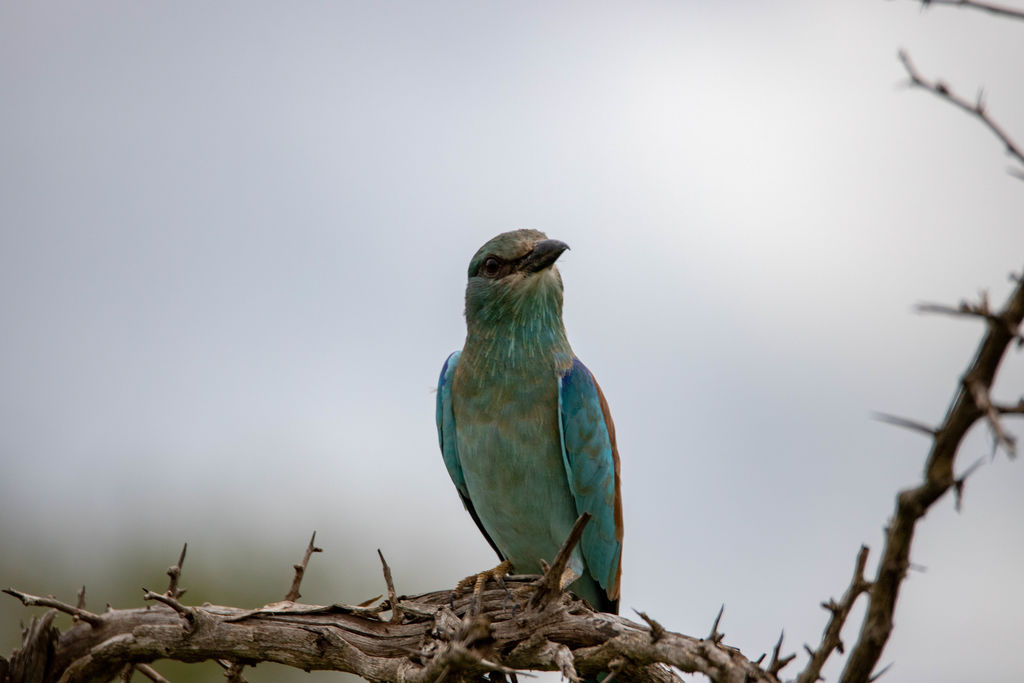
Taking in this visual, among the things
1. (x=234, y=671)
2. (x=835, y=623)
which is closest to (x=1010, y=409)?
(x=835, y=623)

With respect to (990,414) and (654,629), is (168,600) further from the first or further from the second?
(990,414)

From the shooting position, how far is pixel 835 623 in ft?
8.49

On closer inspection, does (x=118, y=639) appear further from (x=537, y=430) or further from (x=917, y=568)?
(x=917, y=568)

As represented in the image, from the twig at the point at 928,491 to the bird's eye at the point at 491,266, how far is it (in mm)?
3804

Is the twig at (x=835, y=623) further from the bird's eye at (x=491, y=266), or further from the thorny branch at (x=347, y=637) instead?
the bird's eye at (x=491, y=266)

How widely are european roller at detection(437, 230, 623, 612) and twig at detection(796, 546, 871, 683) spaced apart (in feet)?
Answer: 8.97

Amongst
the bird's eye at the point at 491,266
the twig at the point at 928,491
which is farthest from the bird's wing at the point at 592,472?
the twig at the point at 928,491

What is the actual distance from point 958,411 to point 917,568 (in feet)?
1.29

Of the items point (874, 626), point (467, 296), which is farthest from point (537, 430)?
point (874, 626)

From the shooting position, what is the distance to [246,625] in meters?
4.14

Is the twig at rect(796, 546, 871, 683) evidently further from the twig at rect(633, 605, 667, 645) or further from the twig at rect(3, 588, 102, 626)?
the twig at rect(3, 588, 102, 626)

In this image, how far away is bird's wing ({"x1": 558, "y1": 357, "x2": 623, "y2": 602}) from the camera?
5.42 metres

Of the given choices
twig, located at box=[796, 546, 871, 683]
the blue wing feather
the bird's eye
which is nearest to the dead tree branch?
twig, located at box=[796, 546, 871, 683]

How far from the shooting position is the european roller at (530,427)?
5.42 meters
